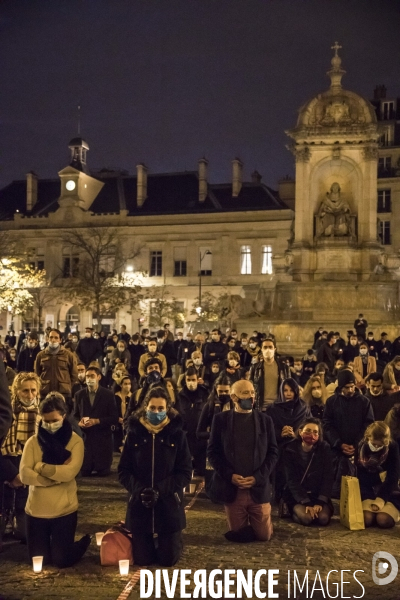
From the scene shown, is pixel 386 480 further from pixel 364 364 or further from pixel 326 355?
pixel 326 355

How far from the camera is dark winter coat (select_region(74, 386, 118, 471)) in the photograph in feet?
39.7

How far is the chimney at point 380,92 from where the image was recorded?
73562 mm

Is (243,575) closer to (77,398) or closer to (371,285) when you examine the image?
(77,398)

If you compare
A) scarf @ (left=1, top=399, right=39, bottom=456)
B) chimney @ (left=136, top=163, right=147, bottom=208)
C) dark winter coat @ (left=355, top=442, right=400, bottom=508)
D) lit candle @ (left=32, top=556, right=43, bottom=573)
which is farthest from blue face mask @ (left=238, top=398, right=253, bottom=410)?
chimney @ (left=136, top=163, right=147, bottom=208)

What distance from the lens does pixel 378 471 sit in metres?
9.61

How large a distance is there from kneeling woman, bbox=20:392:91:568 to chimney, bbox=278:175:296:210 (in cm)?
6146

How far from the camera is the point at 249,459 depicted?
8.47m

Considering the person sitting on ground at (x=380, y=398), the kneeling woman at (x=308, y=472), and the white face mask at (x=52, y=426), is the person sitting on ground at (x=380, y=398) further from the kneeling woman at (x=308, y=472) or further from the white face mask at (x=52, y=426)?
the white face mask at (x=52, y=426)

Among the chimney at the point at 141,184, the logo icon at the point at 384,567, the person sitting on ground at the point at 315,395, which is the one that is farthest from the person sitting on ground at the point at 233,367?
the chimney at the point at 141,184

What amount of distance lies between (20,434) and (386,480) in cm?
426

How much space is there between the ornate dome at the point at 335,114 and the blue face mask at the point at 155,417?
24164 mm

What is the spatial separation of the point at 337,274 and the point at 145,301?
38349 mm

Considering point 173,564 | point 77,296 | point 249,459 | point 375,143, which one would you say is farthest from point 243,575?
point 77,296

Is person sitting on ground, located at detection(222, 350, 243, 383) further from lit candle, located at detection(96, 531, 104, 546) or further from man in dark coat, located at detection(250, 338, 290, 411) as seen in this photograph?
lit candle, located at detection(96, 531, 104, 546)
